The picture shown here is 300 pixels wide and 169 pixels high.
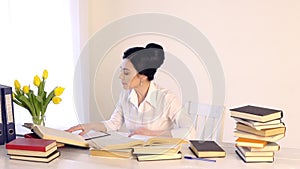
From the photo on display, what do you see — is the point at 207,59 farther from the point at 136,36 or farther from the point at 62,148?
the point at 62,148

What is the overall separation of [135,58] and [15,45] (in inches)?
56.0

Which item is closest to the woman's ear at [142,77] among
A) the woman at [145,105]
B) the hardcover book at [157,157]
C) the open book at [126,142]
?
the woman at [145,105]

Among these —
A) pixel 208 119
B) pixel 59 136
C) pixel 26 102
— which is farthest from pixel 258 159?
pixel 26 102

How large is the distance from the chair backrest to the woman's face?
51cm

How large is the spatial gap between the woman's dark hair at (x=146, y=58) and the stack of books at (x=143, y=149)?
1.36 ft

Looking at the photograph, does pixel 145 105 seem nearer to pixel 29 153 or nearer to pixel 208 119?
pixel 208 119

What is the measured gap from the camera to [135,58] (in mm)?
1656

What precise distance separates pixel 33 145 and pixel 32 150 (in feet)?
0.06

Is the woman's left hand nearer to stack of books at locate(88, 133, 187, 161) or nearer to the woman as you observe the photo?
the woman

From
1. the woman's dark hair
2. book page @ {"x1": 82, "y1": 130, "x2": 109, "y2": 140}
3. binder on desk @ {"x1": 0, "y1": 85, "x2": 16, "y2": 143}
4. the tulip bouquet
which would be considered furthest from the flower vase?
the woman's dark hair

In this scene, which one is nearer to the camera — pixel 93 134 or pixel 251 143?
pixel 251 143

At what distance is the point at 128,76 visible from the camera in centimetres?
170

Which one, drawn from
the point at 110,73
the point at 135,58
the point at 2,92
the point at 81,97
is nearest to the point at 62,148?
the point at 2,92

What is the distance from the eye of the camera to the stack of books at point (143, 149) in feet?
4.39
